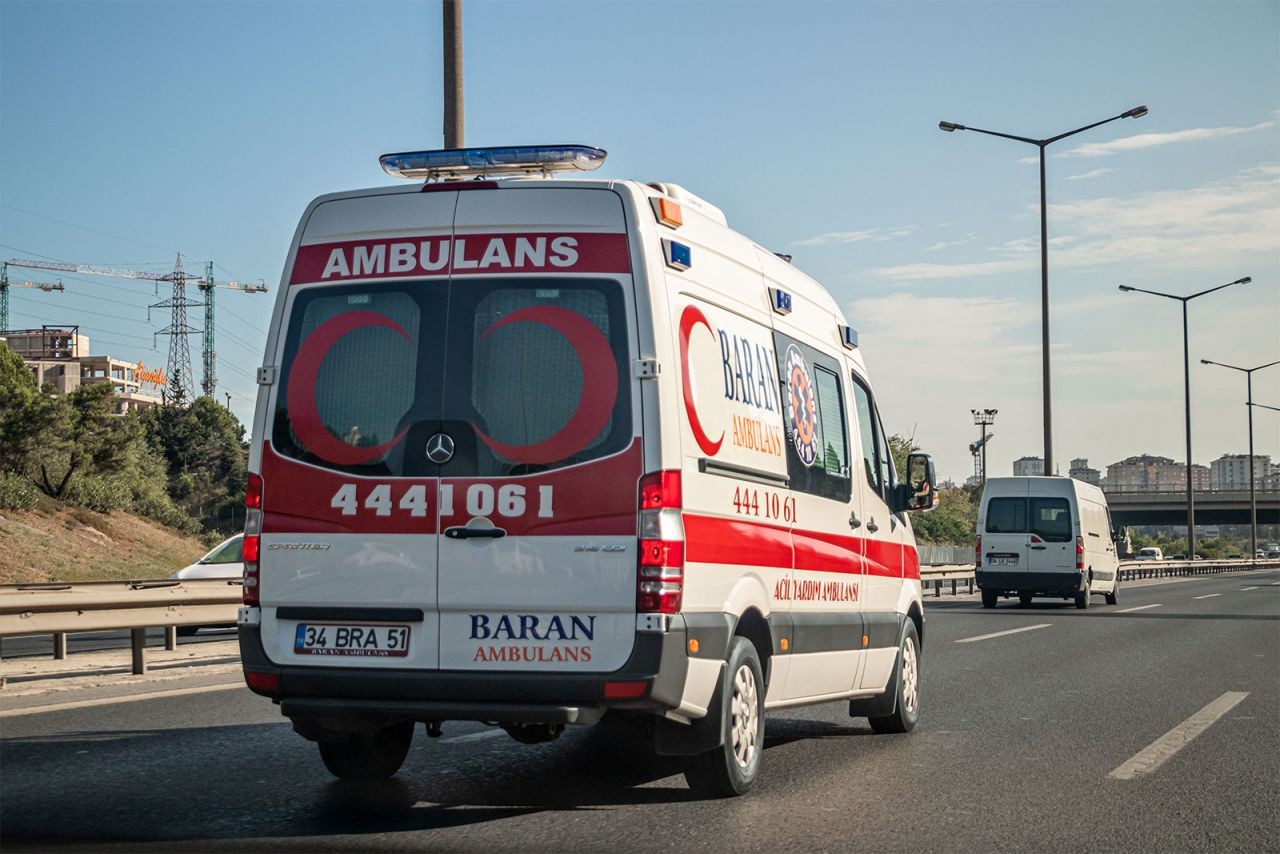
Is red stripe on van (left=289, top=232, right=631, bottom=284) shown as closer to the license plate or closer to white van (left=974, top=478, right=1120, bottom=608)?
the license plate

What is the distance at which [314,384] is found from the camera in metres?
6.64

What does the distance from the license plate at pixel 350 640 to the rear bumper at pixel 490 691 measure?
2.9 inches

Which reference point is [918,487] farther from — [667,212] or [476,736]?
[667,212]

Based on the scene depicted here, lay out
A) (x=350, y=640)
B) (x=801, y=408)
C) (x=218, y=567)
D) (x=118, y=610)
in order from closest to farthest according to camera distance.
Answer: (x=350, y=640) < (x=801, y=408) < (x=118, y=610) < (x=218, y=567)

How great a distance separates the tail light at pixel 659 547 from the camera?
6129mm

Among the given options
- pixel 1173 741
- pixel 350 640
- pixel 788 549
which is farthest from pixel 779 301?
pixel 1173 741

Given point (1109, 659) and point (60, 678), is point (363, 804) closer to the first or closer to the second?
point (60, 678)

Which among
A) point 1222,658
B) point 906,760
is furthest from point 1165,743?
point 1222,658

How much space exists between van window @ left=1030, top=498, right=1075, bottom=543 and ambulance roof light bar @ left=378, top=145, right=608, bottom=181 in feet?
71.9

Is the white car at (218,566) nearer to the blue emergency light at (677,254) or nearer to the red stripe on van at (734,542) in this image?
the red stripe on van at (734,542)

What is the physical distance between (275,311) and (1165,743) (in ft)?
→ 19.3

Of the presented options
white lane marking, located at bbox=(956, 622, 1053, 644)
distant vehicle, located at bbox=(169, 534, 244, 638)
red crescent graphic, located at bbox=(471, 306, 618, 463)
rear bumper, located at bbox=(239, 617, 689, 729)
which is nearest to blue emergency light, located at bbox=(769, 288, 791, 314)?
red crescent graphic, located at bbox=(471, 306, 618, 463)

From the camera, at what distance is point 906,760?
329 inches

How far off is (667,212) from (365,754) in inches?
118
